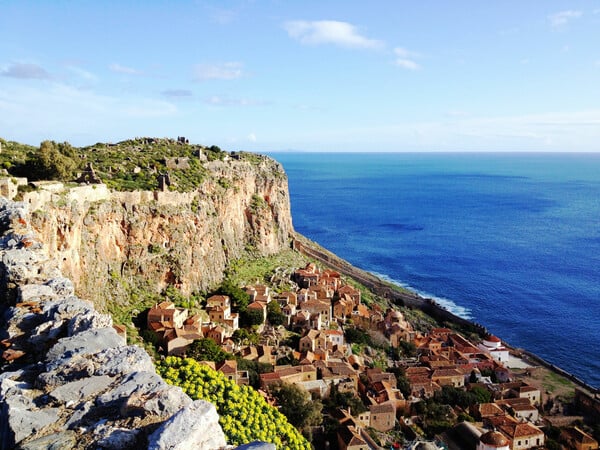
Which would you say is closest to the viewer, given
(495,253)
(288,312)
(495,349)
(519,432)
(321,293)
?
(519,432)

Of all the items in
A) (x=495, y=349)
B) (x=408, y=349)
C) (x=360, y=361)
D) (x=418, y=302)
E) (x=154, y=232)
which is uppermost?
(x=154, y=232)

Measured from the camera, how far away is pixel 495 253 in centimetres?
9144

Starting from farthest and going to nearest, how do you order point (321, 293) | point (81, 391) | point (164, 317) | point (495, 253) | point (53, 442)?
point (495, 253)
point (321, 293)
point (164, 317)
point (81, 391)
point (53, 442)

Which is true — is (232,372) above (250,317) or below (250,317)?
above

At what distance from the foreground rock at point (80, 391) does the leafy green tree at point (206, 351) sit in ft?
73.8

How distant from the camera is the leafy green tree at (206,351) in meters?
31.4

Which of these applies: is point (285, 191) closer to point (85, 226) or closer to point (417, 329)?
point (417, 329)

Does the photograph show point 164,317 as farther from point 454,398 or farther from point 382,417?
point 454,398

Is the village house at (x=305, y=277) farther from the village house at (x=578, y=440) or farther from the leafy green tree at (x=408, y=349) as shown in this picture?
the village house at (x=578, y=440)

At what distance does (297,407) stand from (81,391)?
2231cm

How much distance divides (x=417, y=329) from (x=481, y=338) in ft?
22.1

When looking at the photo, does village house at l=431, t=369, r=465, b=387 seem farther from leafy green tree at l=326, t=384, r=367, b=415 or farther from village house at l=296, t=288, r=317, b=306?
village house at l=296, t=288, r=317, b=306

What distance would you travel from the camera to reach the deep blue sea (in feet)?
185

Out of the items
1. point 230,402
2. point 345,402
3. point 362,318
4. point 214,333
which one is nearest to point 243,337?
point 214,333
